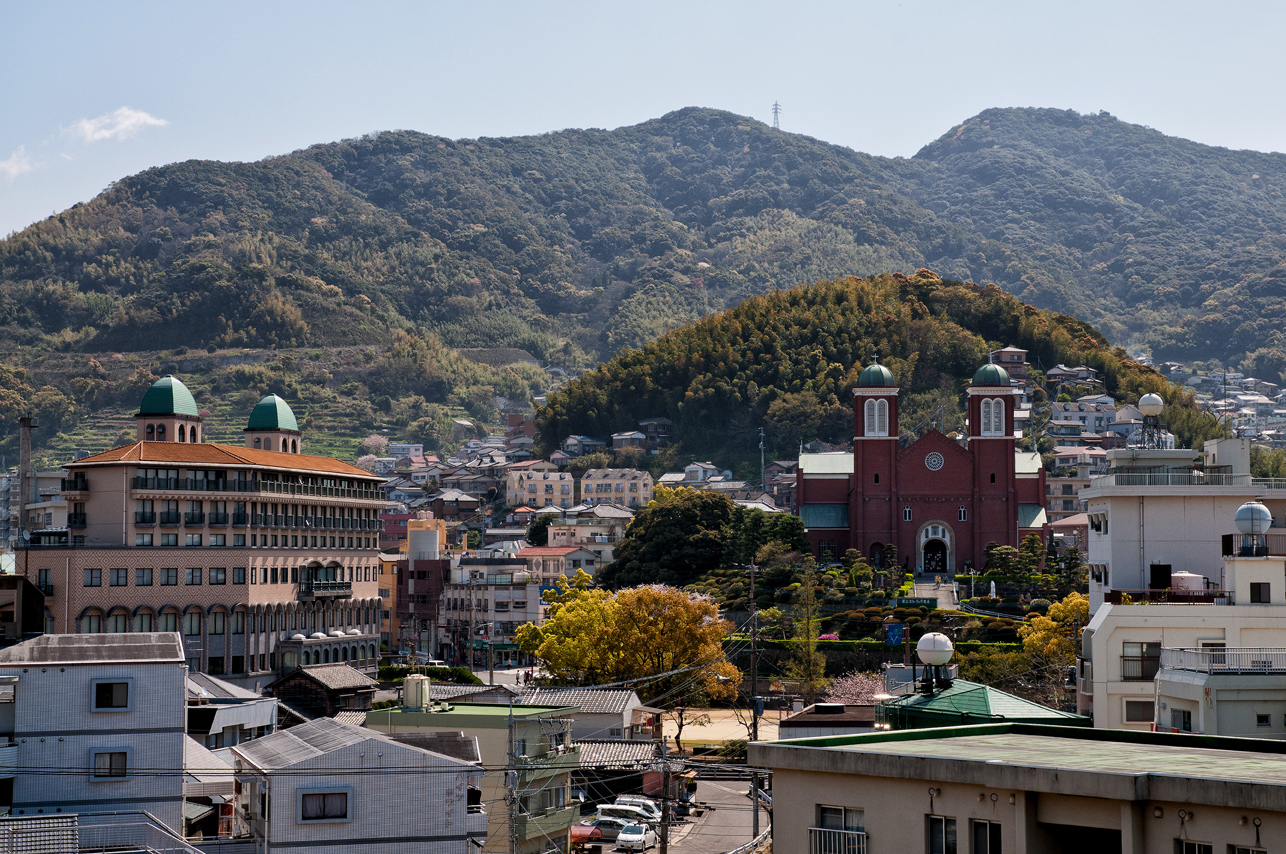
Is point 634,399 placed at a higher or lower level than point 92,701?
higher

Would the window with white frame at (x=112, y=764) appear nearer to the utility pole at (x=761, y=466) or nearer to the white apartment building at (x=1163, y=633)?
the white apartment building at (x=1163, y=633)

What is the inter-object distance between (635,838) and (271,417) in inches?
2151

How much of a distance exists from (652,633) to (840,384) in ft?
273

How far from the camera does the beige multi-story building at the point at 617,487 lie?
14512 centimetres

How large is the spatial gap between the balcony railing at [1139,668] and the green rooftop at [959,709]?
668 cm

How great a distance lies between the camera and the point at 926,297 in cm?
15100

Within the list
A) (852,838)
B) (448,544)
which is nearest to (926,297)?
(448,544)

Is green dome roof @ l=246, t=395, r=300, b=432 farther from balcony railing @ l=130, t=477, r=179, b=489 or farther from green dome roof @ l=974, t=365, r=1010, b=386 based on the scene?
green dome roof @ l=974, t=365, r=1010, b=386

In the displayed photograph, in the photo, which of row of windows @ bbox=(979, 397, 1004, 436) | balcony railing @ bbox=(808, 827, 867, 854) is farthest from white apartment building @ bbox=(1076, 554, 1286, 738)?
row of windows @ bbox=(979, 397, 1004, 436)

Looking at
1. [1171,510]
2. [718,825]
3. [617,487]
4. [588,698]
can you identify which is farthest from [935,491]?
[1171,510]

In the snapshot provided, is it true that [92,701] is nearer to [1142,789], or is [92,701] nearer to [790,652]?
[1142,789]

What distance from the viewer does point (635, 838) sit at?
40531 mm

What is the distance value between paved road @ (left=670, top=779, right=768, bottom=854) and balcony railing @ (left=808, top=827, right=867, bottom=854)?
26.8m

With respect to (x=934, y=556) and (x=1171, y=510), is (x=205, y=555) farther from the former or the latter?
(x=1171, y=510)
